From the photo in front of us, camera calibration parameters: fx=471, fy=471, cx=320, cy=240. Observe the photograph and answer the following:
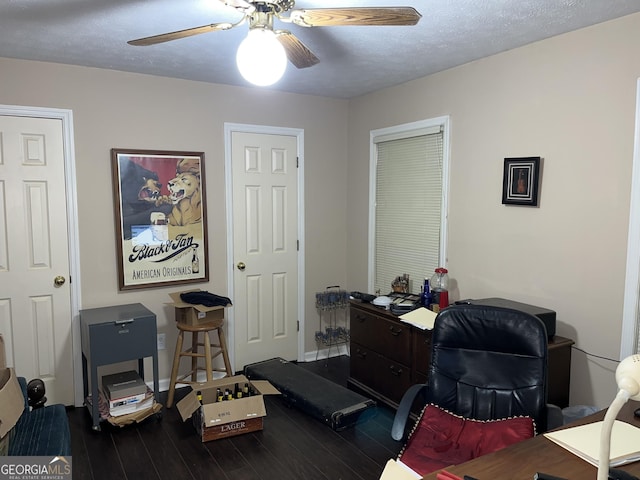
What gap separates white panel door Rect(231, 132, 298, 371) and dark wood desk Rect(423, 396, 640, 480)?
2.87 m

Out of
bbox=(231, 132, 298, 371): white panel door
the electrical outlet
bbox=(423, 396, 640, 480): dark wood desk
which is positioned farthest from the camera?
bbox=(231, 132, 298, 371): white panel door

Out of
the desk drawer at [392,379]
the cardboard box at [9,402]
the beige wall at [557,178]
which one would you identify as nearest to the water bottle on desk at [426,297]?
the beige wall at [557,178]

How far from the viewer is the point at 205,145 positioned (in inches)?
151

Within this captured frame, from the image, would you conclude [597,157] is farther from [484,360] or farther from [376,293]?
[376,293]

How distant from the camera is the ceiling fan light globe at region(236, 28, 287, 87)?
66.9 inches

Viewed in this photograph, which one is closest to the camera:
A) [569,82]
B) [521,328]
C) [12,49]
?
[521,328]

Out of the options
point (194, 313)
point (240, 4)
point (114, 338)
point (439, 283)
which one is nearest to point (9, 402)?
point (114, 338)

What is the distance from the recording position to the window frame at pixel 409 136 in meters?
3.43

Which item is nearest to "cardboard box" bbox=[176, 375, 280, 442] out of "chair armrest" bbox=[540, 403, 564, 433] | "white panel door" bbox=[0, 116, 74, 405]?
"white panel door" bbox=[0, 116, 74, 405]

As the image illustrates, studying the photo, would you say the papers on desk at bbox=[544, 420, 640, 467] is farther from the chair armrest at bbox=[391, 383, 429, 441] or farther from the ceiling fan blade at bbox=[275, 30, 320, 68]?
the ceiling fan blade at bbox=[275, 30, 320, 68]

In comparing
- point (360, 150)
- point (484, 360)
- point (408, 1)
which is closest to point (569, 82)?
point (408, 1)

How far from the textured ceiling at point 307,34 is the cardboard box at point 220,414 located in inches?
87.0

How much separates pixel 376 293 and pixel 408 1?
8.56ft

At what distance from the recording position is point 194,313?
3406mm
